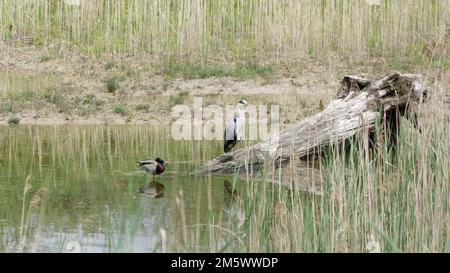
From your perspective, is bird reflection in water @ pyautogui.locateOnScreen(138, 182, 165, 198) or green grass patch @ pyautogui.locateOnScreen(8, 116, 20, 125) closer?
bird reflection in water @ pyautogui.locateOnScreen(138, 182, 165, 198)

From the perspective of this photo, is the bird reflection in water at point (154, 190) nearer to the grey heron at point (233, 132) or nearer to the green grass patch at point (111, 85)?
the grey heron at point (233, 132)

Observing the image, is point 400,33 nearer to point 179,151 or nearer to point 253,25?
point 253,25

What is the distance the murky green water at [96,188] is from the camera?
559cm

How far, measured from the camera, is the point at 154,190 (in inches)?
318

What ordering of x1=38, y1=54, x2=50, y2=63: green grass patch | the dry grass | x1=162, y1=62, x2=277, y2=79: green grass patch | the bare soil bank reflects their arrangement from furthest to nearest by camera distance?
x1=38, y1=54, x2=50, y2=63: green grass patch
the dry grass
x1=162, y1=62, x2=277, y2=79: green grass patch
the bare soil bank

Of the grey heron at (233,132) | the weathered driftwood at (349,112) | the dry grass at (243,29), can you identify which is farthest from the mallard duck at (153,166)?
the dry grass at (243,29)

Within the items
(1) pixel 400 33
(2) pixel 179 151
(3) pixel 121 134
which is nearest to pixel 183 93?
(3) pixel 121 134

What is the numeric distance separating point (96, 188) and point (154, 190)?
21.2 inches

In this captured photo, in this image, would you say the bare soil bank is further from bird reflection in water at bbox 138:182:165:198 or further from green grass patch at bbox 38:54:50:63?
bird reflection in water at bbox 138:182:165:198

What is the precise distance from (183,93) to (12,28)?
14.0ft

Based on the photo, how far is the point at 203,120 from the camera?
41.2 feet

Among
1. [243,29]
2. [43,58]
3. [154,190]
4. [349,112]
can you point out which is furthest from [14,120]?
[349,112]

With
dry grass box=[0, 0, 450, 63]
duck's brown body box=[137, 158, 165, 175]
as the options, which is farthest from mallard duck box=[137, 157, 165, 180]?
dry grass box=[0, 0, 450, 63]

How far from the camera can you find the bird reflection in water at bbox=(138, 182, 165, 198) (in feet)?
25.6
